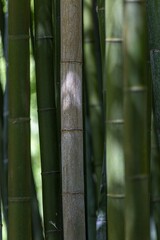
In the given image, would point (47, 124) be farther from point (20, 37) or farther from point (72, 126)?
point (20, 37)

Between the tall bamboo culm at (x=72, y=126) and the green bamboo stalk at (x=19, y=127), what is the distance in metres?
0.10

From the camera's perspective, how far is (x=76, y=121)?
64.8 inches

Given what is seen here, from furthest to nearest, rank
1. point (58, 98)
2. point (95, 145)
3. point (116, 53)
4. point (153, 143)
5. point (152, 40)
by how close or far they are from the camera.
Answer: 1. point (95, 145)
2. point (58, 98)
3. point (153, 143)
4. point (152, 40)
5. point (116, 53)

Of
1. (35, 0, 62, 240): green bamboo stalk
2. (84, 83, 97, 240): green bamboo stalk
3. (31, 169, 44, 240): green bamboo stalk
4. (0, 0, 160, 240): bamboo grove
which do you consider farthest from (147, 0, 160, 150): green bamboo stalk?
(31, 169, 44, 240): green bamboo stalk

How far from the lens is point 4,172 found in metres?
1.98

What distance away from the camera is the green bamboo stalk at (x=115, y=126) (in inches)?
55.2

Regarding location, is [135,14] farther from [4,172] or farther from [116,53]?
[4,172]

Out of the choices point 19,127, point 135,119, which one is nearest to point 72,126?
point 19,127

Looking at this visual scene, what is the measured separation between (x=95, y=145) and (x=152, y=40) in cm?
55

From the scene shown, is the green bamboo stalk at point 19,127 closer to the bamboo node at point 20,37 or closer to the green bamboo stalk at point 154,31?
the bamboo node at point 20,37

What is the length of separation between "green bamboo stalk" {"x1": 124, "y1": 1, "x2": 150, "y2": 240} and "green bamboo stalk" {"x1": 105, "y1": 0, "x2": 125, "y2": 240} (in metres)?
0.16

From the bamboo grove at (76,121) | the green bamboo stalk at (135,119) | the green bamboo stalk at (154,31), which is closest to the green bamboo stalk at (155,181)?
the bamboo grove at (76,121)

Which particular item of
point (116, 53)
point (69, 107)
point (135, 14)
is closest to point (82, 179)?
point (69, 107)

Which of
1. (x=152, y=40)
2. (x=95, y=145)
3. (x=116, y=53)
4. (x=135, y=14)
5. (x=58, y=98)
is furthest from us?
(x=95, y=145)
